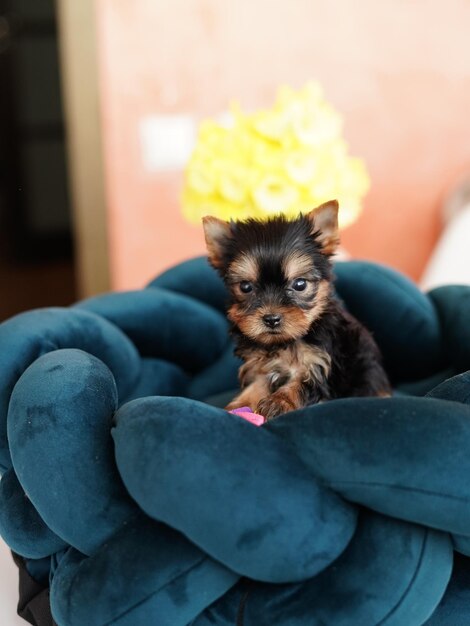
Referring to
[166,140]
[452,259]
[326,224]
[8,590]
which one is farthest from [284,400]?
[166,140]

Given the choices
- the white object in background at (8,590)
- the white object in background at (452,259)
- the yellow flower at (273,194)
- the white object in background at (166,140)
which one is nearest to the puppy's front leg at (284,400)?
the white object in background at (8,590)

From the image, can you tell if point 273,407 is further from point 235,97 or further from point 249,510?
point 235,97

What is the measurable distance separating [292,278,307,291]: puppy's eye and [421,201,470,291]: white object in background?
0.96 m

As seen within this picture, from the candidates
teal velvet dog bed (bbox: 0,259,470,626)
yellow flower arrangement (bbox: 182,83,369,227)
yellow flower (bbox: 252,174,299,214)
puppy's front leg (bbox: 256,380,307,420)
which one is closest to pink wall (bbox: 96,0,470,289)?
yellow flower arrangement (bbox: 182,83,369,227)

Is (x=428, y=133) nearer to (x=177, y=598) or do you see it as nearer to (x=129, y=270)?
(x=129, y=270)

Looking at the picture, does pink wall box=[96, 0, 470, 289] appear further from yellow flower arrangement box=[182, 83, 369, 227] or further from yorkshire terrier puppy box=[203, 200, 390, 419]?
yorkshire terrier puppy box=[203, 200, 390, 419]

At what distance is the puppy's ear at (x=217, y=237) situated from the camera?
1186 mm

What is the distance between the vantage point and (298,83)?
8.18ft

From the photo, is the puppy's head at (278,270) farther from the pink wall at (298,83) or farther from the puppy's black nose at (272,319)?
the pink wall at (298,83)

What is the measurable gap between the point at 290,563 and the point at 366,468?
0.44 feet

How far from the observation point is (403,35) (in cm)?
246

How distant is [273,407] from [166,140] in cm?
163

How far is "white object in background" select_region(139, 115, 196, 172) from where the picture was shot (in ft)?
8.21

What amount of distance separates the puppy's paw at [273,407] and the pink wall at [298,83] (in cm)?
155
